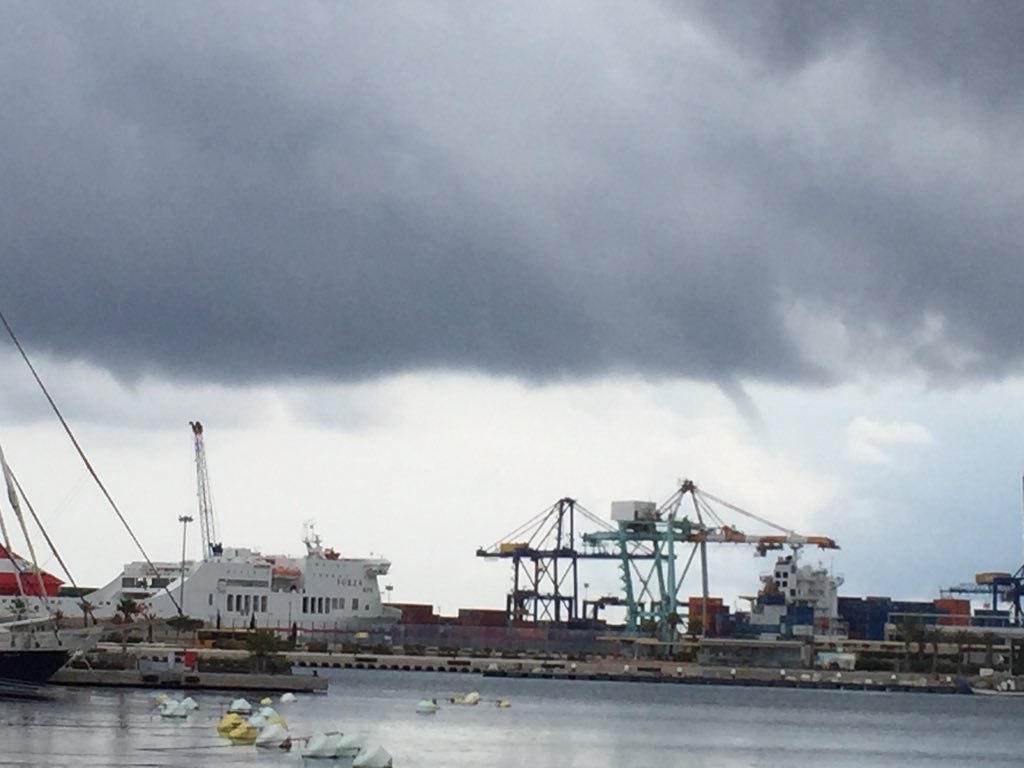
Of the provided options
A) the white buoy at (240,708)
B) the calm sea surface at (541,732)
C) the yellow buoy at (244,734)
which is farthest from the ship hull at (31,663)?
the yellow buoy at (244,734)

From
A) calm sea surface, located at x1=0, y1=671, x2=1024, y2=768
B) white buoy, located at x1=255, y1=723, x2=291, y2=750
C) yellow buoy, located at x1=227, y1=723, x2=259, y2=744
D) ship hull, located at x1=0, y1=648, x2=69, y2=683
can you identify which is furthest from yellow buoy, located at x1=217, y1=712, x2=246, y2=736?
ship hull, located at x1=0, y1=648, x2=69, y2=683

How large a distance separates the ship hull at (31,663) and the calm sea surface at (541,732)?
2684 millimetres

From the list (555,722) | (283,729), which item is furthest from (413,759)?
(555,722)

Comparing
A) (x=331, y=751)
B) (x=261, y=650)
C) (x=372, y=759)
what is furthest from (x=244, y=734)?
(x=261, y=650)

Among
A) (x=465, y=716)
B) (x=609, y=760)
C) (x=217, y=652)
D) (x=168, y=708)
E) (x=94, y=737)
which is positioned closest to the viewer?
(x=94, y=737)

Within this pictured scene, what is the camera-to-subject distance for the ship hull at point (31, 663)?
11081 centimetres

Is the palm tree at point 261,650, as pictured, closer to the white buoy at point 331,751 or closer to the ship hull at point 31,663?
the ship hull at point 31,663

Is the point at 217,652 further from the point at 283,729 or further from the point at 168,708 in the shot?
the point at 283,729

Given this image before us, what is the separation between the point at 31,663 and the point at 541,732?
27.9 m

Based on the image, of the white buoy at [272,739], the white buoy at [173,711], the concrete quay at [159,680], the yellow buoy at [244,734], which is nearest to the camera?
the white buoy at [272,739]

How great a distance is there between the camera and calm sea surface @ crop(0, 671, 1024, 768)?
7838 centimetres

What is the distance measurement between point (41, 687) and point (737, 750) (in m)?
40.6

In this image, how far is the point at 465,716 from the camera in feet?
406

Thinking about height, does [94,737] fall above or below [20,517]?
below
